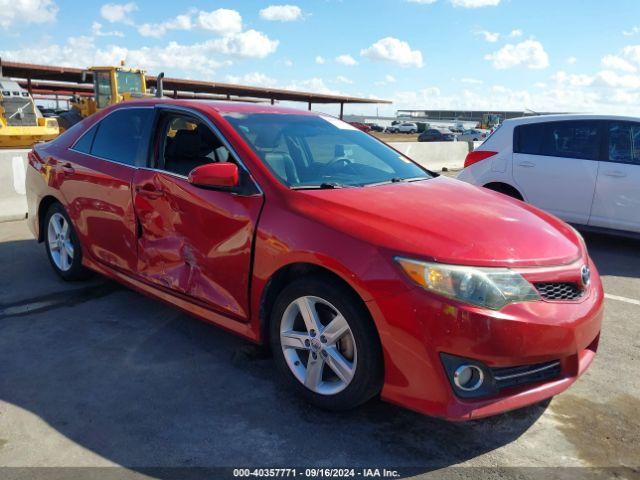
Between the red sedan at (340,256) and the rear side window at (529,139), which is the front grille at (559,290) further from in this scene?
the rear side window at (529,139)

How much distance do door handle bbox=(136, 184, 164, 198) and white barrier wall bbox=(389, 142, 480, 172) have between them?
460 inches

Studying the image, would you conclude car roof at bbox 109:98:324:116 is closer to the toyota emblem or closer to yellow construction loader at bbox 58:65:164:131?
the toyota emblem

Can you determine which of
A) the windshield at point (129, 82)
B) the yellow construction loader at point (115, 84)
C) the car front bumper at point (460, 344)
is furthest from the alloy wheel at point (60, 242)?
the windshield at point (129, 82)

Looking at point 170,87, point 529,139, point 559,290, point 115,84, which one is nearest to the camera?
point 559,290

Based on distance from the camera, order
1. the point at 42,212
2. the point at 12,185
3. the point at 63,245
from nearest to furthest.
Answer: the point at 63,245 → the point at 42,212 → the point at 12,185

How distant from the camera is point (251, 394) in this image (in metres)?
2.96

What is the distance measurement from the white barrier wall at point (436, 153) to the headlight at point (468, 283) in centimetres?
1263

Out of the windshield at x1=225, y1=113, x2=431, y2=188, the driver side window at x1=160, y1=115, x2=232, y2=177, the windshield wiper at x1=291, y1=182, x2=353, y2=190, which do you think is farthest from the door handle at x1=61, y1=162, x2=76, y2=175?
the windshield wiper at x1=291, y1=182, x2=353, y2=190

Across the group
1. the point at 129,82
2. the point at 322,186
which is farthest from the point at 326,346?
the point at 129,82

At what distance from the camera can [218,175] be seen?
2994 millimetres

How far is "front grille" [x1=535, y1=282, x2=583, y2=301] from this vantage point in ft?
8.20

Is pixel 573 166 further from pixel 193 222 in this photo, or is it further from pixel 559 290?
pixel 193 222

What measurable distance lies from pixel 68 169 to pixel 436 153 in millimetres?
13193

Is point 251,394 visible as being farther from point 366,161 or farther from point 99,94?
point 99,94
